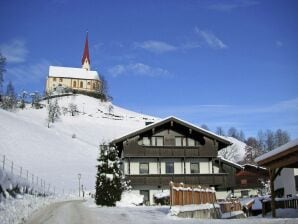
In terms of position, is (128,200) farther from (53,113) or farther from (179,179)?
(53,113)

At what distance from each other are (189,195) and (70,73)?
15950 cm

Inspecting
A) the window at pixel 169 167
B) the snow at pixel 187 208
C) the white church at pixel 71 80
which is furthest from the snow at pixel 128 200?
the white church at pixel 71 80

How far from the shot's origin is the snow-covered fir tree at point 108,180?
30.1 meters

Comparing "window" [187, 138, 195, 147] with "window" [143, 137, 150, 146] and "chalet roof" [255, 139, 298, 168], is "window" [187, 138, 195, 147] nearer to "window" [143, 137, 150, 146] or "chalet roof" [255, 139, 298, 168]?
"window" [143, 137, 150, 146]

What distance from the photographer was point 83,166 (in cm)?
8269

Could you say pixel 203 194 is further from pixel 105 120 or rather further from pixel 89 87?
pixel 89 87

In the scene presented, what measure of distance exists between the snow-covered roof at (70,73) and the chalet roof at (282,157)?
523ft

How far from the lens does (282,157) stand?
61.7 ft

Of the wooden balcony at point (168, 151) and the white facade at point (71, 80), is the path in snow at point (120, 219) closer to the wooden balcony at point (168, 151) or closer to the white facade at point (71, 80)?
the wooden balcony at point (168, 151)

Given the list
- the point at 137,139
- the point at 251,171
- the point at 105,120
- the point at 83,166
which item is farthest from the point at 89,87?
the point at 137,139

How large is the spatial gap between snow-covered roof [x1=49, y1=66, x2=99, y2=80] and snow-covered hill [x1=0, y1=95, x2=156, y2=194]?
95.0ft

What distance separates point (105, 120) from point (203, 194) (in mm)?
113275

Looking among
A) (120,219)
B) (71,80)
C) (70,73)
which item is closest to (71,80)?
(71,80)

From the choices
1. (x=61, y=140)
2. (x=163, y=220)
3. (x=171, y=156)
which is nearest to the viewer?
(x=163, y=220)
